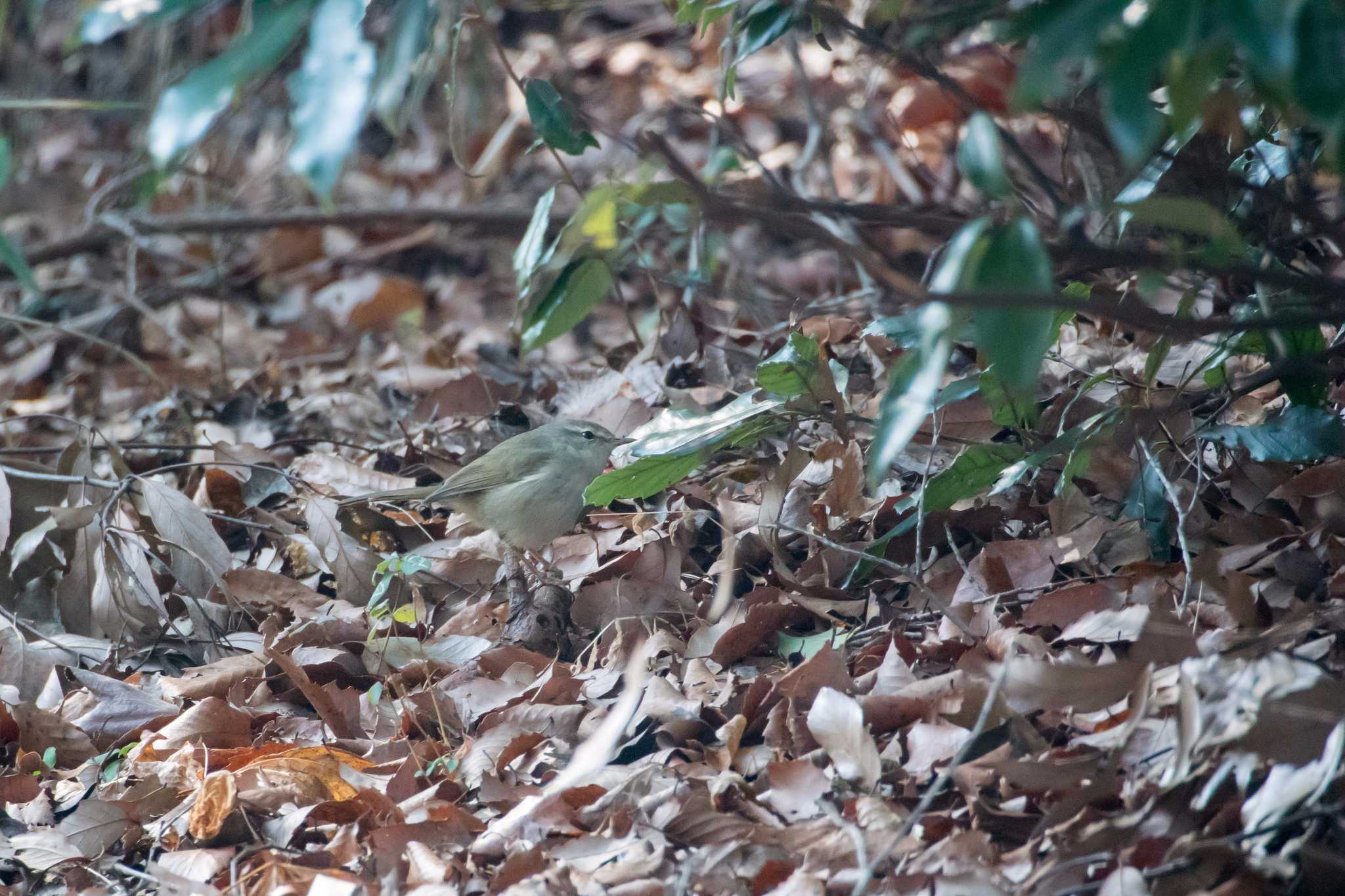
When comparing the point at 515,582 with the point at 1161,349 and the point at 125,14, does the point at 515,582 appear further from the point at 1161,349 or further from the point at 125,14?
the point at 125,14

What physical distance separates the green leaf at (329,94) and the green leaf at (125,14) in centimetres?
27

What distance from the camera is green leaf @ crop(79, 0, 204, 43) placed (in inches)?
75.0

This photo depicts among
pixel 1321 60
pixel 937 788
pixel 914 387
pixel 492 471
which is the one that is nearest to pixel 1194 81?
pixel 1321 60

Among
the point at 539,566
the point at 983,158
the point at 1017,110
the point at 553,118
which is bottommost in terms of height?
the point at 539,566

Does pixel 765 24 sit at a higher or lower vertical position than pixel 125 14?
lower

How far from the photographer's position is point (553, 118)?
3.88 m

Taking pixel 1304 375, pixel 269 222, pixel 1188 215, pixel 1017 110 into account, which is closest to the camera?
pixel 1017 110

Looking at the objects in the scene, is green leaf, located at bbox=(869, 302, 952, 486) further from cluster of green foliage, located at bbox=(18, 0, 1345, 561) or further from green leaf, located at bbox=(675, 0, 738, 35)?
green leaf, located at bbox=(675, 0, 738, 35)

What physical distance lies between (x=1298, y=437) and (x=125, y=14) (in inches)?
112

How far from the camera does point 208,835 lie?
319 cm

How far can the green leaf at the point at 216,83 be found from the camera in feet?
5.77

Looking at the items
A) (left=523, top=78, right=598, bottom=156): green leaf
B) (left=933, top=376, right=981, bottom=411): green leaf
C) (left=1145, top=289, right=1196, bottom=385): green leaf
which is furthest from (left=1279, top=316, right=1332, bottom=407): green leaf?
(left=523, top=78, right=598, bottom=156): green leaf

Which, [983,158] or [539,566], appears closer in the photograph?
[983,158]

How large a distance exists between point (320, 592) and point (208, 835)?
1608 mm
